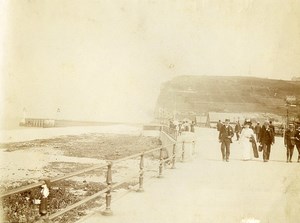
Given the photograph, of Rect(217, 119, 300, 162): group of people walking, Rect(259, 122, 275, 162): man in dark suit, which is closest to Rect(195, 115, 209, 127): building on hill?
Rect(217, 119, 300, 162): group of people walking

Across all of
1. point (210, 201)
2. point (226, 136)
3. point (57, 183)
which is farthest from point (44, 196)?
point (226, 136)

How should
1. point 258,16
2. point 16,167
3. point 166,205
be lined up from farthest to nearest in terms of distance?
point 16,167 < point 258,16 < point 166,205

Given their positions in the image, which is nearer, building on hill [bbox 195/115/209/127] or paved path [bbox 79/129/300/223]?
paved path [bbox 79/129/300/223]

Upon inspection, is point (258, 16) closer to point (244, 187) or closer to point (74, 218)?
point (244, 187)

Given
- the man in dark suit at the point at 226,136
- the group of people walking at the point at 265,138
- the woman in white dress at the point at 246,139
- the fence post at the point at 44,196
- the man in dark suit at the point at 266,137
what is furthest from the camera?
the woman in white dress at the point at 246,139

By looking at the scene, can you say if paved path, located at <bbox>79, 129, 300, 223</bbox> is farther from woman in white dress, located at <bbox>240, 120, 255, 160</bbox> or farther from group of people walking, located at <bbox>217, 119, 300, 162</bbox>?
→ woman in white dress, located at <bbox>240, 120, 255, 160</bbox>

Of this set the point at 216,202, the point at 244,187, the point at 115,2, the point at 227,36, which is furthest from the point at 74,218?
the point at 227,36

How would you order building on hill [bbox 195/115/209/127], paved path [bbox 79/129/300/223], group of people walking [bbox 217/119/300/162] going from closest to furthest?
paved path [bbox 79/129/300/223], group of people walking [bbox 217/119/300/162], building on hill [bbox 195/115/209/127]

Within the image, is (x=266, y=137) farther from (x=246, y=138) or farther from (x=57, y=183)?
(x=57, y=183)

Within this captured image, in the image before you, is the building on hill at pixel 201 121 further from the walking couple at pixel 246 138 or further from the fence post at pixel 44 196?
the fence post at pixel 44 196

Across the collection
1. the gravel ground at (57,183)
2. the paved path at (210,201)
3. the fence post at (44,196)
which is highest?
the fence post at (44,196)

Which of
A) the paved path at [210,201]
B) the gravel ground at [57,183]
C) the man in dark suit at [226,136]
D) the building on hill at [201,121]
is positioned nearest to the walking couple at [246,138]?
the man in dark suit at [226,136]
